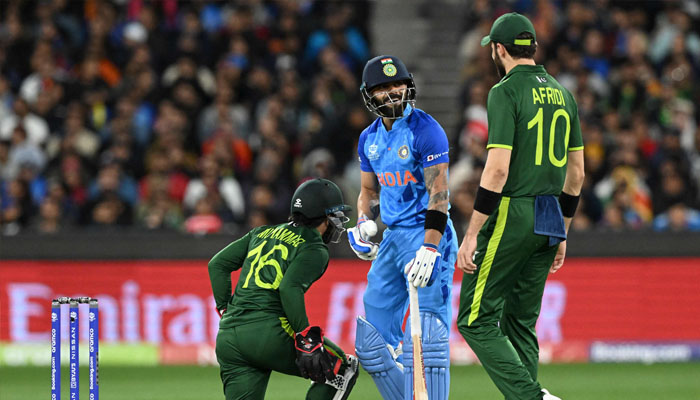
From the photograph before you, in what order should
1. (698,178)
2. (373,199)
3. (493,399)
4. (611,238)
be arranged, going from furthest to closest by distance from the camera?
(698,178), (611,238), (493,399), (373,199)

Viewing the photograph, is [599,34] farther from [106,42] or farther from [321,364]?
[321,364]

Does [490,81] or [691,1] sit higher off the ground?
[691,1]

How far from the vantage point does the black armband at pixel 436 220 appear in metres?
7.46

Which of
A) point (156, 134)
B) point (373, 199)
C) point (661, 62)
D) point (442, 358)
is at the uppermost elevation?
point (661, 62)

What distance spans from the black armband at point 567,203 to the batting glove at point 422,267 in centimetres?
109

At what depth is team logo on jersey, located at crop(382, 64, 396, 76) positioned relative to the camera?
767 cm

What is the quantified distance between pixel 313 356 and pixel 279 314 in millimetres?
416

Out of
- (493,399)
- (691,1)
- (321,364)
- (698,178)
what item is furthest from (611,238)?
(321,364)

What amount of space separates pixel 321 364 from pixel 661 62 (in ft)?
39.4

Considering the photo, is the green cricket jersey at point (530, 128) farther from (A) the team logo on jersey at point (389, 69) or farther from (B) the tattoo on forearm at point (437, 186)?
(A) the team logo on jersey at point (389, 69)

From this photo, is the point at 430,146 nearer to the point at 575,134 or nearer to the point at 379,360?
the point at 575,134

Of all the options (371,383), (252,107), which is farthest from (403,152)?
(252,107)

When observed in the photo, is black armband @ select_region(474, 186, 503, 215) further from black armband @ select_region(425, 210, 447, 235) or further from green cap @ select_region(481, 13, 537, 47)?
green cap @ select_region(481, 13, 537, 47)

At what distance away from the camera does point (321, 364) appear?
7.31 meters
